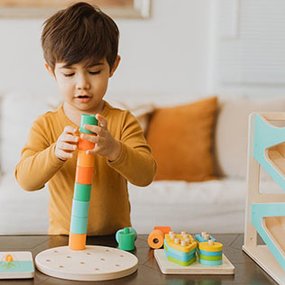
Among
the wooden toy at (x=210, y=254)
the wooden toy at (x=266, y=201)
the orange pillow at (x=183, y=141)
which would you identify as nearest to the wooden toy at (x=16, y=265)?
the wooden toy at (x=210, y=254)

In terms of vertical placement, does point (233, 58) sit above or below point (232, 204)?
above

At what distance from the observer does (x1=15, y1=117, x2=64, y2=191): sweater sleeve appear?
129cm

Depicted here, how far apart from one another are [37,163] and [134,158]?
0.62 ft

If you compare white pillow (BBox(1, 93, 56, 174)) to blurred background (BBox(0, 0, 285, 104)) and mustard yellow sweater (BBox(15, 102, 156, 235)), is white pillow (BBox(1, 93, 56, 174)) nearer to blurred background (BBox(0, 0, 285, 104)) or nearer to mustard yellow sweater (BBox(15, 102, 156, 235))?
blurred background (BBox(0, 0, 285, 104))

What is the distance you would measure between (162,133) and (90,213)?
62.6 inches

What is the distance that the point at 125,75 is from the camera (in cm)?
338

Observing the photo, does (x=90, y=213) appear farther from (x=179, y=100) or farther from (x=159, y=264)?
(x=179, y=100)

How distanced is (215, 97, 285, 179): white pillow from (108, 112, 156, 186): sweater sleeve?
63.6 inches

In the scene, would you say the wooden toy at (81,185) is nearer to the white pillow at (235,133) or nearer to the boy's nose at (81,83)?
the boy's nose at (81,83)

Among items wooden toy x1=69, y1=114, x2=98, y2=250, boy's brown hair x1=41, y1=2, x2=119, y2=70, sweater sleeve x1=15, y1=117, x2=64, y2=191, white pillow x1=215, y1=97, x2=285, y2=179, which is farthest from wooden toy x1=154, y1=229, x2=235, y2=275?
white pillow x1=215, y1=97, x2=285, y2=179

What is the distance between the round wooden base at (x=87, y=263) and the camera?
1.12 metres

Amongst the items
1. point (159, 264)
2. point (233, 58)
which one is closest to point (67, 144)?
point (159, 264)

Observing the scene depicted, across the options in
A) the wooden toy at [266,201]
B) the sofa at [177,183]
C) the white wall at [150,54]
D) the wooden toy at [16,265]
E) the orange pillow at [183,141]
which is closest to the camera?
the wooden toy at [16,265]

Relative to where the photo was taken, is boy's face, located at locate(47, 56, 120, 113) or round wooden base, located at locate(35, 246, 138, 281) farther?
boy's face, located at locate(47, 56, 120, 113)
